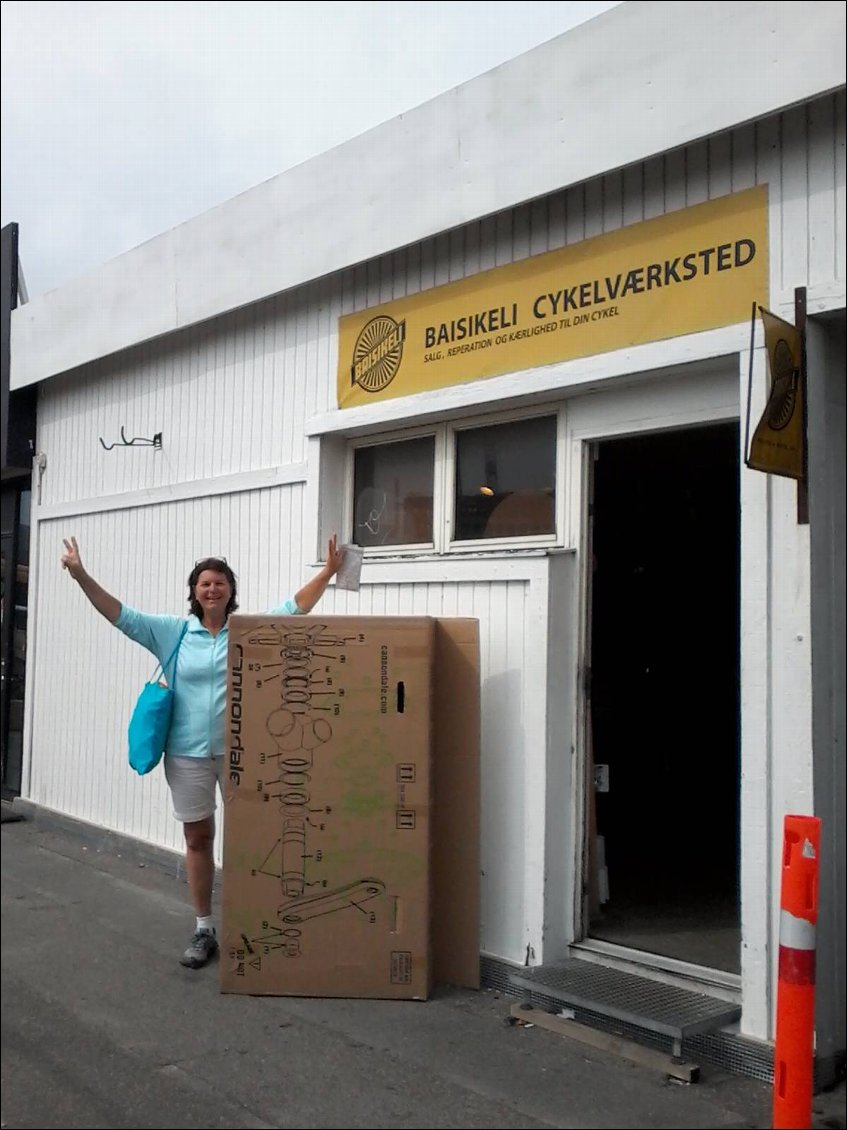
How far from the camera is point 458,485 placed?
5055mm

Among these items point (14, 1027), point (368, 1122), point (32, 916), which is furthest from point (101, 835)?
point (368, 1122)

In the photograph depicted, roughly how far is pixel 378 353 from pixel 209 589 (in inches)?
64.8

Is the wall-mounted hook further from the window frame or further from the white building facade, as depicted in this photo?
the window frame

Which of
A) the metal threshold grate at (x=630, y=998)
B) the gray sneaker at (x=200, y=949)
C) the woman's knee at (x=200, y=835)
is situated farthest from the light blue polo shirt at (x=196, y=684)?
the metal threshold grate at (x=630, y=998)

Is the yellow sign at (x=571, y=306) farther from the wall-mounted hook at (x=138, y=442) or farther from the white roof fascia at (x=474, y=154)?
the wall-mounted hook at (x=138, y=442)

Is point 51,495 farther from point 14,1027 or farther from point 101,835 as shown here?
point 14,1027

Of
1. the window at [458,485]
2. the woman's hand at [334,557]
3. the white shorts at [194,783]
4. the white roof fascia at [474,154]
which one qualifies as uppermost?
the white roof fascia at [474,154]

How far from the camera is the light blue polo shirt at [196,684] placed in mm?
4074

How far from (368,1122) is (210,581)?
1.96 metres

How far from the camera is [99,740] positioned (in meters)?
7.18

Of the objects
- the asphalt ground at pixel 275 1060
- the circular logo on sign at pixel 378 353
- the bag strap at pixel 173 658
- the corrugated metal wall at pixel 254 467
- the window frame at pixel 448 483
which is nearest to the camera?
the asphalt ground at pixel 275 1060

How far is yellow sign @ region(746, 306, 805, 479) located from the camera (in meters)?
3.29

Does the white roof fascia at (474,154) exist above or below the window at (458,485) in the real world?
above

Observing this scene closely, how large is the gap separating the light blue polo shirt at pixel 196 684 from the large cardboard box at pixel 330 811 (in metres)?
0.07
